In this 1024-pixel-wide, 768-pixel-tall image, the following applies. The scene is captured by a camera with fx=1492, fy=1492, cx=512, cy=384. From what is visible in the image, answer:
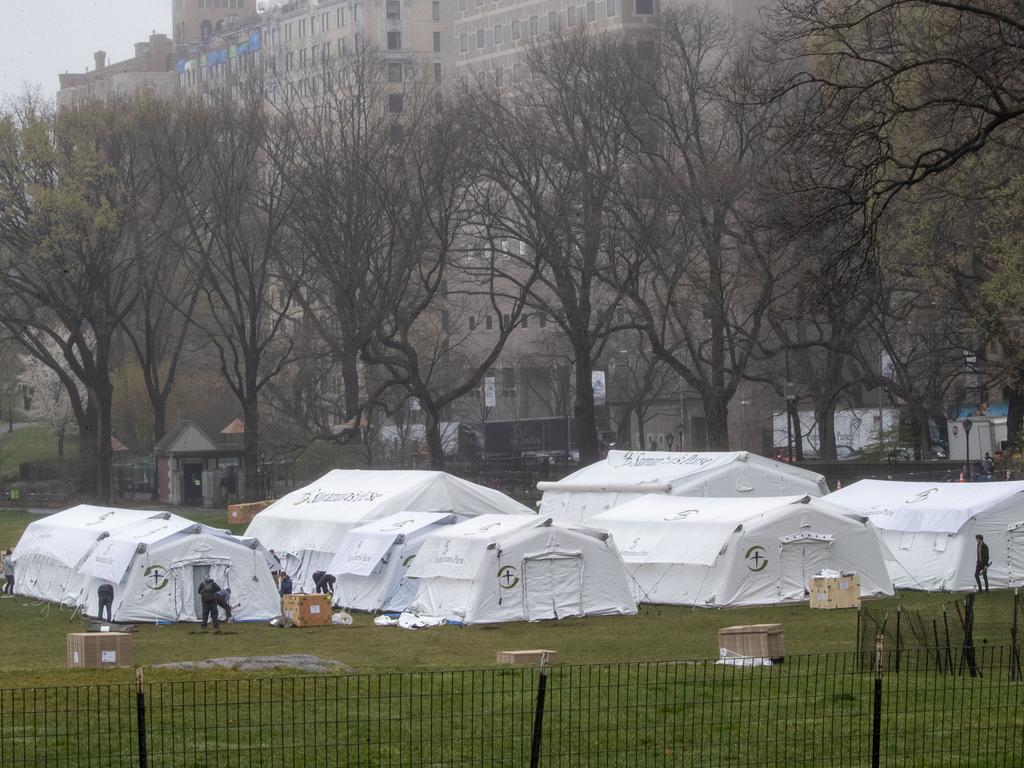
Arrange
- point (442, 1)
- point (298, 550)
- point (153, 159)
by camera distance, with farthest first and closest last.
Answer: point (442, 1) < point (153, 159) < point (298, 550)

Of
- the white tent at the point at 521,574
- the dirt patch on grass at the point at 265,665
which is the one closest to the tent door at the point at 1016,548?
the white tent at the point at 521,574

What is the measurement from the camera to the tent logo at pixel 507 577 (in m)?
32.5

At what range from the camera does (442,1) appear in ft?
467

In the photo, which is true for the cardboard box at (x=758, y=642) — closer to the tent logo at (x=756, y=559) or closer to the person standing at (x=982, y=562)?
the tent logo at (x=756, y=559)

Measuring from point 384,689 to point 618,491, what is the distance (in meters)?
29.6

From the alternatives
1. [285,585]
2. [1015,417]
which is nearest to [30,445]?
[285,585]

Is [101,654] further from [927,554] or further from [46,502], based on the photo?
[46,502]

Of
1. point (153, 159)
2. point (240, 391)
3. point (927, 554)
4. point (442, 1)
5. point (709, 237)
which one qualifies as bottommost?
point (927, 554)

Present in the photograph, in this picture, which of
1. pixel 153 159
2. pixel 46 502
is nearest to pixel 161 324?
pixel 46 502

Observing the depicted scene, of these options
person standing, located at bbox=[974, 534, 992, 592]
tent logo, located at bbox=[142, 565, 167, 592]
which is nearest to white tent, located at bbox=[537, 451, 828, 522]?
person standing, located at bbox=[974, 534, 992, 592]

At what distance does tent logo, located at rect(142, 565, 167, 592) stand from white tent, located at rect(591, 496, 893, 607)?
11.2m

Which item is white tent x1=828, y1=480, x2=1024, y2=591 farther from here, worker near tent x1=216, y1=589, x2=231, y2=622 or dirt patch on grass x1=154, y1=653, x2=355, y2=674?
dirt patch on grass x1=154, y1=653, x2=355, y2=674

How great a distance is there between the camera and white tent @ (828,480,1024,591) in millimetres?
34938

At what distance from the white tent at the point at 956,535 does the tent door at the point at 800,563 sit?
2857mm
